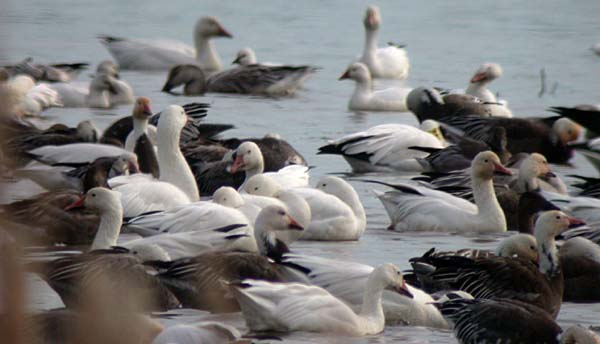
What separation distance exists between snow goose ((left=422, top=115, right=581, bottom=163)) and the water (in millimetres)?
273

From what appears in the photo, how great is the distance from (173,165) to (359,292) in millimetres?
3303

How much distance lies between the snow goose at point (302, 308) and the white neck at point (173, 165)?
3.46 metres

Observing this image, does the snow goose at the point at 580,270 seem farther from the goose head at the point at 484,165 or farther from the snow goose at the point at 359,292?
the goose head at the point at 484,165

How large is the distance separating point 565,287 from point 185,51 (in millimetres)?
14134

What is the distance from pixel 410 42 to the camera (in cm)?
2498

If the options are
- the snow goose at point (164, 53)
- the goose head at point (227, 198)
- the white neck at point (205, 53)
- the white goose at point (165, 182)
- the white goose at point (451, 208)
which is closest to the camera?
the goose head at point (227, 198)

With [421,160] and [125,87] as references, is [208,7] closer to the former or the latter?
[125,87]

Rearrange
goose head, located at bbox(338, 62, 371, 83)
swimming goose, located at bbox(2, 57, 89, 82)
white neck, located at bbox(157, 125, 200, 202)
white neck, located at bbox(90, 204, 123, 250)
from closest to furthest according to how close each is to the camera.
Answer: white neck, located at bbox(90, 204, 123, 250)
white neck, located at bbox(157, 125, 200, 202)
goose head, located at bbox(338, 62, 371, 83)
swimming goose, located at bbox(2, 57, 89, 82)

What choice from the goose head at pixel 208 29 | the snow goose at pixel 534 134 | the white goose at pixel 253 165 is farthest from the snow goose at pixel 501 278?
the goose head at pixel 208 29

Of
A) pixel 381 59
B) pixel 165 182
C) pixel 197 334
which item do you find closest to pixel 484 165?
pixel 165 182

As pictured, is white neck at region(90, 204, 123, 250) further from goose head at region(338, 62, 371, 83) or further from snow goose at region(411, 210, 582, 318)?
goose head at region(338, 62, 371, 83)

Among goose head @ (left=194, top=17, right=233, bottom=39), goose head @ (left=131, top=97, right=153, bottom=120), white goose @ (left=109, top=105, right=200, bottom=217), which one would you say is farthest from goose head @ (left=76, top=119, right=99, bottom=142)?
goose head @ (left=194, top=17, right=233, bottom=39)

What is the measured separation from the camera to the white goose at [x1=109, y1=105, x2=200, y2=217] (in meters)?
8.83

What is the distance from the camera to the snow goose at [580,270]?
7426 mm
